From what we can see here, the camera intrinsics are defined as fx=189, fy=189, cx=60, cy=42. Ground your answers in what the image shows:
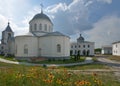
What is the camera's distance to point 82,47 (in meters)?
81.2

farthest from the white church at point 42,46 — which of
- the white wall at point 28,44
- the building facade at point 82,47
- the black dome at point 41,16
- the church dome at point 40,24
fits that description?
the building facade at point 82,47

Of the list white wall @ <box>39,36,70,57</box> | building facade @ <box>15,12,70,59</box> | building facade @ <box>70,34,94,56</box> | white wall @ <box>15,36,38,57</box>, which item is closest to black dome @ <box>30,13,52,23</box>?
building facade @ <box>15,12,70,59</box>

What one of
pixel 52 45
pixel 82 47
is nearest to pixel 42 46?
pixel 52 45

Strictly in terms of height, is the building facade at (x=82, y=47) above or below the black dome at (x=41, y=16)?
below

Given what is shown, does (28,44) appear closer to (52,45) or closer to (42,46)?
(42,46)

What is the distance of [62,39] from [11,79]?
33.5 metres

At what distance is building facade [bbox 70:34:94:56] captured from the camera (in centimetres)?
7822

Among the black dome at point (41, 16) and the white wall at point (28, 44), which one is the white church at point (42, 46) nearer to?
the white wall at point (28, 44)

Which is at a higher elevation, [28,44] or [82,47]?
A: [82,47]

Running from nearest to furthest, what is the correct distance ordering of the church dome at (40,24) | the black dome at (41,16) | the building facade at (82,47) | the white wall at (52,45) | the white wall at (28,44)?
1. the white wall at (52,45)
2. the white wall at (28,44)
3. the church dome at (40,24)
4. the black dome at (41,16)
5. the building facade at (82,47)

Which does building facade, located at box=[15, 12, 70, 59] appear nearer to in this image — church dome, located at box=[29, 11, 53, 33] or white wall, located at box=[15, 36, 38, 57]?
white wall, located at box=[15, 36, 38, 57]

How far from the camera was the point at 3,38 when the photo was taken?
7938cm

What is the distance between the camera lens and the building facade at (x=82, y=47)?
7822 centimetres

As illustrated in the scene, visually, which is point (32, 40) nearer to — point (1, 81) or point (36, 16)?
point (36, 16)
